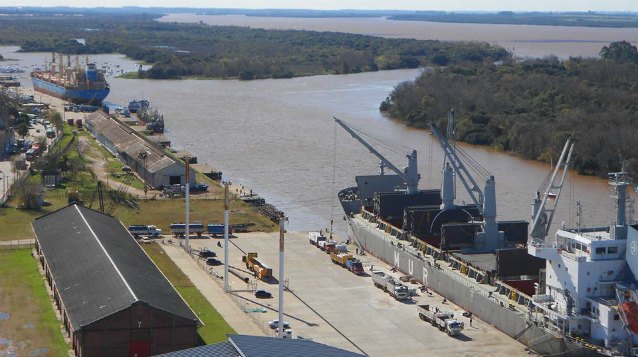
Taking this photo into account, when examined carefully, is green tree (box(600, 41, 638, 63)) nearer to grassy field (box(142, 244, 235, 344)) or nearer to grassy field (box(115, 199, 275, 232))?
grassy field (box(115, 199, 275, 232))

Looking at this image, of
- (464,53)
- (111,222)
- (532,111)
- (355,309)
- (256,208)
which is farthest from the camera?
(464,53)

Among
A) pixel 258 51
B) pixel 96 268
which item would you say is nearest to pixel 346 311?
pixel 96 268

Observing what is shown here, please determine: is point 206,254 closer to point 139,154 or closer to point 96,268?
point 96,268

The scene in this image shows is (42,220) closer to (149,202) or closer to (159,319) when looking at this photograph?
(149,202)

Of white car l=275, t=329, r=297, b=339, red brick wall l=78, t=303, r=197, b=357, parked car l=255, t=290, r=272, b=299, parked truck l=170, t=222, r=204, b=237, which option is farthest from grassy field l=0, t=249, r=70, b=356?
parked truck l=170, t=222, r=204, b=237

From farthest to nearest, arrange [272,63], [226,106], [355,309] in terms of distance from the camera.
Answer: [272,63] → [226,106] → [355,309]

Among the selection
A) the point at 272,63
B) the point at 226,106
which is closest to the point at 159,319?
the point at 226,106
